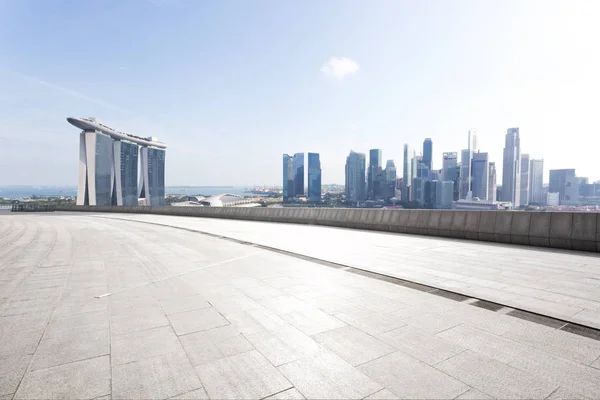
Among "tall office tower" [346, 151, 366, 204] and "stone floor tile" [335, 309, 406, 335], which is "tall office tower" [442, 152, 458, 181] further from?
"stone floor tile" [335, 309, 406, 335]

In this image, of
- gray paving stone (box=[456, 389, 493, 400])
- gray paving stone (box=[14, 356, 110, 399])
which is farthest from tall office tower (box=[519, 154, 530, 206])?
gray paving stone (box=[14, 356, 110, 399])

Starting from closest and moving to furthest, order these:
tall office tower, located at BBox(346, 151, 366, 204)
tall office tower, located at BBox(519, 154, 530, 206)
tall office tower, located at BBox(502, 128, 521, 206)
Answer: tall office tower, located at BBox(519, 154, 530, 206) < tall office tower, located at BBox(502, 128, 521, 206) < tall office tower, located at BBox(346, 151, 366, 204)

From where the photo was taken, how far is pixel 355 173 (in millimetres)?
71000

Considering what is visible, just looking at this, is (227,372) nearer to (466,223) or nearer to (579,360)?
(579,360)

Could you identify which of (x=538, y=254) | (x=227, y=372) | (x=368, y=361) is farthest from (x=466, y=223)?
(x=227, y=372)

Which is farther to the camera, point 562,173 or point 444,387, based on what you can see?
point 562,173

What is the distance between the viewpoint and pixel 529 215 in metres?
11.0

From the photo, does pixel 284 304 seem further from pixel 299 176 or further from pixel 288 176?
pixel 288 176

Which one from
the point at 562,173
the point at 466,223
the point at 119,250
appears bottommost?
the point at 119,250

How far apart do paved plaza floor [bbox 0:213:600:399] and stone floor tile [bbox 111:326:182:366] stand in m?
0.03

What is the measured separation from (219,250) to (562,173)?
93.9ft

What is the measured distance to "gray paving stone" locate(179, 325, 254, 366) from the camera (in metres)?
3.51

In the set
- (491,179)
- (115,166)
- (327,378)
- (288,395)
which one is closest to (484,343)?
(327,378)

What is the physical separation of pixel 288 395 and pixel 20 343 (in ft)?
11.0
